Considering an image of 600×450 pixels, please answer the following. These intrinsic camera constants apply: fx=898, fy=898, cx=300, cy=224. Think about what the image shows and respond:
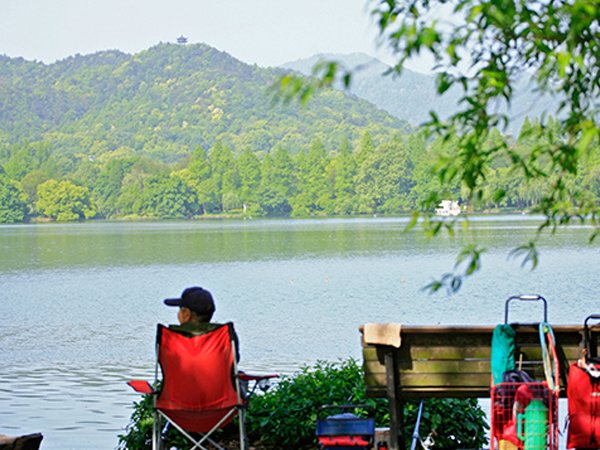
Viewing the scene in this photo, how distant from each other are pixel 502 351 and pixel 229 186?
11843 centimetres

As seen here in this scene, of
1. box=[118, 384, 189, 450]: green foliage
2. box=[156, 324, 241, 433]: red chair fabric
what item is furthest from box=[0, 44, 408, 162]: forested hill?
box=[156, 324, 241, 433]: red chair fabric

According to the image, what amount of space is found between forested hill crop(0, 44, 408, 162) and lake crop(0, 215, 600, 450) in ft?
349

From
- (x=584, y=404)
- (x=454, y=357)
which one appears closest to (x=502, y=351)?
(x=454, y=357)

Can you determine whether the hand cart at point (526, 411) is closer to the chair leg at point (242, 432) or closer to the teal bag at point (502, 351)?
the teal bag at point (502, 351)

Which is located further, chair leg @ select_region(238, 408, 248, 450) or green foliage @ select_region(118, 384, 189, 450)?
green foliage @ select_region(118, 384, 189, 450)

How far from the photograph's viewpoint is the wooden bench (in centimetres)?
316

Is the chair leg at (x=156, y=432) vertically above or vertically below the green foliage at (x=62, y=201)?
below

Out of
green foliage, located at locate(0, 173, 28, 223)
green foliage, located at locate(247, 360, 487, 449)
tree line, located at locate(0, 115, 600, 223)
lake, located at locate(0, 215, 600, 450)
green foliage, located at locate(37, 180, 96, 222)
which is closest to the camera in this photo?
green foliage, located at locate(247, 360, 487, 449)

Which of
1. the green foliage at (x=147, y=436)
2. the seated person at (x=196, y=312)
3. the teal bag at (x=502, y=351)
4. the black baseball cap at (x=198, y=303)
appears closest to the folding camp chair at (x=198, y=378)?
the seated person at (x=196, y=312)

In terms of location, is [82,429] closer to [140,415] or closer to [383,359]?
[140,415]

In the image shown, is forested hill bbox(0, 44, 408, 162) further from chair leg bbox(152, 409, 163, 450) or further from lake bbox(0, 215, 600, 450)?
chair leg bbox(152, 409, 163, 450)

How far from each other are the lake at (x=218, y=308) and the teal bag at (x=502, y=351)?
45 cm

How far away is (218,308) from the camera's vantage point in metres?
15.8

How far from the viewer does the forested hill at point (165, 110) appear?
5773 inches
